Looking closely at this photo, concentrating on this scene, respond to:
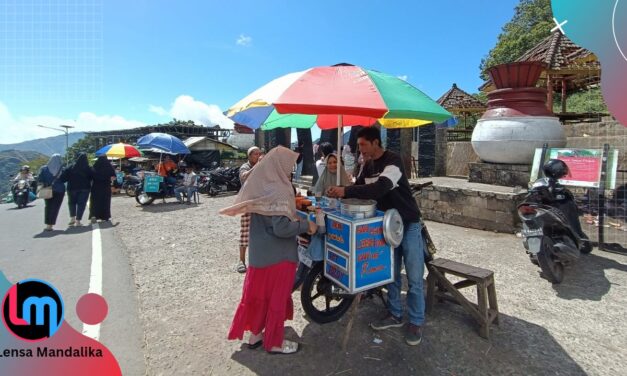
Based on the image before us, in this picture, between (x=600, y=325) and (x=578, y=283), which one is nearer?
(x=600, y=325)

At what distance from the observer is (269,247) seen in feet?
8.50

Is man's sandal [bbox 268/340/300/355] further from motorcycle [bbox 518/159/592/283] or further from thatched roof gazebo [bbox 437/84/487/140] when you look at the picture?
thatched roof gazebo [bbox 437/84/487/140]

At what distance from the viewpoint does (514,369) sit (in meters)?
2.44

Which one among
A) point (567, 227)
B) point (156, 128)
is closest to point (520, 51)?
point (567, 227)

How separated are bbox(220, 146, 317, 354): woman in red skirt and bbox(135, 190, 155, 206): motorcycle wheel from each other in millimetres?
9213

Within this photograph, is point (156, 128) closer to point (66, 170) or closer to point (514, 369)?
point (66, 170)

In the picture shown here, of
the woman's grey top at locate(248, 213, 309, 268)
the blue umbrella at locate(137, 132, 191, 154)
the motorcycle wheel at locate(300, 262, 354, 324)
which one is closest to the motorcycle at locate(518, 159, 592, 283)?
the motorcycle wheel at locate(300, 262, 354, 324)

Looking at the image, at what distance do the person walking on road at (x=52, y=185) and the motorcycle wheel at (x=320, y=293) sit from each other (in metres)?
7.29

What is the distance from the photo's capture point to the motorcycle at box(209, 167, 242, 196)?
42.5ft

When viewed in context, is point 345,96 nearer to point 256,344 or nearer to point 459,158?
point 256,344

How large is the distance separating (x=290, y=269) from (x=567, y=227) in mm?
3515

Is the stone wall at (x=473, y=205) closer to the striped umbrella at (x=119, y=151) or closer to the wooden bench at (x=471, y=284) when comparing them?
the wooden bench at (x=471, y=284)

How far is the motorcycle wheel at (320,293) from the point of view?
3.02 metres

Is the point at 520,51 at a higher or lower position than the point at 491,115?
higher
